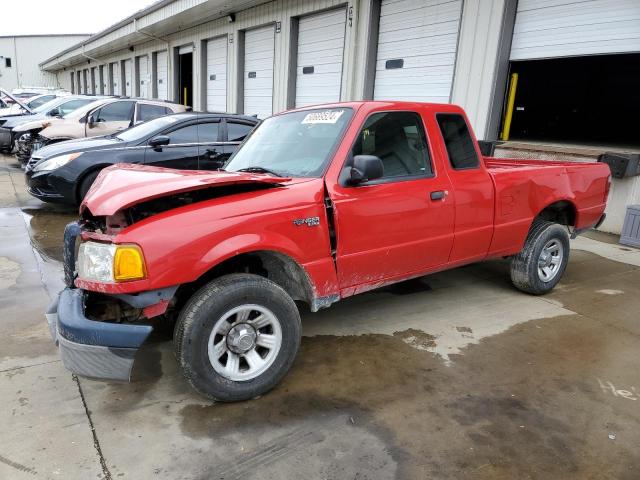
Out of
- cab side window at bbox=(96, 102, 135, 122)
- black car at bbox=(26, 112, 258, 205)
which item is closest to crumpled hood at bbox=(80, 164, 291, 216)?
black car at bbox=(26, 112, 258, 205)

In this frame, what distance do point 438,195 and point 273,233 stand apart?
1.54 metres

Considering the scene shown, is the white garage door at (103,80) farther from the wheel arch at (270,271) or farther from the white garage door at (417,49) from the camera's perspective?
the wheel arch at (270,271)

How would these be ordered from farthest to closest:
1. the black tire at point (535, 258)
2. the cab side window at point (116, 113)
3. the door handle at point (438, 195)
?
the cab side window at point (116, 113) → the black tire at point (535, 258) → the door handle at point (438, 195)

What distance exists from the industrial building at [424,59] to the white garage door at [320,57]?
0.05m

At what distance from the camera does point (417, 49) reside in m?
10.2

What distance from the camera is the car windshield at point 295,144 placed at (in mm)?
3502

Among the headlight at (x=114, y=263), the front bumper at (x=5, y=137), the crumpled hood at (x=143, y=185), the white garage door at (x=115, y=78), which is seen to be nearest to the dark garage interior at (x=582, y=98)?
the front bumper at (x=5, y=137)

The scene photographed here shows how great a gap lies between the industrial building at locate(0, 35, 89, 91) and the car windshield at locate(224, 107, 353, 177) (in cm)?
6837

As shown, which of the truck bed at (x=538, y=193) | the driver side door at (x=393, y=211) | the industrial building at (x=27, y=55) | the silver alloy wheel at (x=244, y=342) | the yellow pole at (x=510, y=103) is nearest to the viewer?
the silver alloy wheel at (x=244, y=342)

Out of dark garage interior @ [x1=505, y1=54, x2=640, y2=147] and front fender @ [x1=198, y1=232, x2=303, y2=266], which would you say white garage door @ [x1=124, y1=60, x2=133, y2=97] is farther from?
front fender @ [x1=198, y1=232, x2=303, y2=266]

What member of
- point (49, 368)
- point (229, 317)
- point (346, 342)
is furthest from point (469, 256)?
point (49, 368)

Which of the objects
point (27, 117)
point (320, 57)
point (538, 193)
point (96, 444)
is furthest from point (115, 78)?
point (96, 444)

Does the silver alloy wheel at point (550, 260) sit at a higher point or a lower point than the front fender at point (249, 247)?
lower

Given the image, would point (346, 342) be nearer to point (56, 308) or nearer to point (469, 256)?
point (469, 256)
